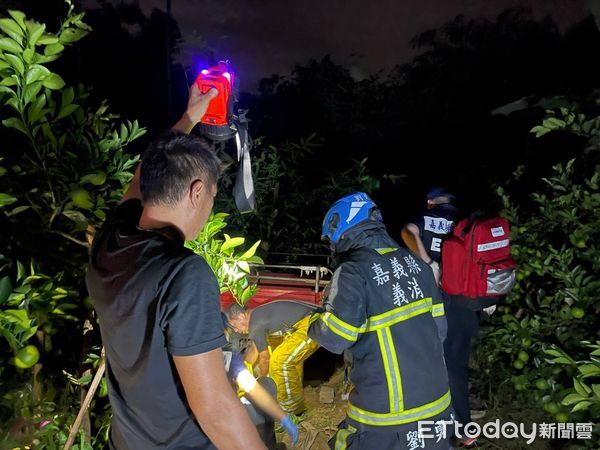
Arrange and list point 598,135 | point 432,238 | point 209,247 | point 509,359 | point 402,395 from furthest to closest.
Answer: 1. point 509,359
2. point 432,238
3. point 598,135
4. point 402,395
5. point 209,247

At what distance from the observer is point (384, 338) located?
7.92ft

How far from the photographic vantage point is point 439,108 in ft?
35.9

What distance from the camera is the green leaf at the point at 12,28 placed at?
1.38 m

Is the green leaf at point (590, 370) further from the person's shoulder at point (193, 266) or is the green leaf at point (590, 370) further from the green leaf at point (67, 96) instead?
the green leaf at point (67, 96)

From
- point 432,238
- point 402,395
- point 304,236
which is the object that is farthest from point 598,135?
point 304,236

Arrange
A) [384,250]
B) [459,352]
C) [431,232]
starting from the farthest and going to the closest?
[431,232]
[459,352]
[384,250]

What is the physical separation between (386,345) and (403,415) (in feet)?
1.21

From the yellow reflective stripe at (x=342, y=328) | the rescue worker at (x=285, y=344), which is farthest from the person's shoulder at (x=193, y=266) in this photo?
the rescue worker at (x=285, y=344)

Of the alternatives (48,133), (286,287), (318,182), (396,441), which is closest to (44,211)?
(48,133)

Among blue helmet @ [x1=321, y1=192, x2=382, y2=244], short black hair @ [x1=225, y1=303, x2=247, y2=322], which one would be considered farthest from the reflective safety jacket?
short black hair @ [x1=225, y1=303, x2=247, y2=322]

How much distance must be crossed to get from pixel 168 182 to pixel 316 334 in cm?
134

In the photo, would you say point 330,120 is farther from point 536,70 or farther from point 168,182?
point 168,182

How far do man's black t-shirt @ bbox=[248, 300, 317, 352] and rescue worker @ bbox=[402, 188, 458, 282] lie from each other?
1.06 meters

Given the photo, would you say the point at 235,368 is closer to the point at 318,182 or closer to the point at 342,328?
the point at 342,328
